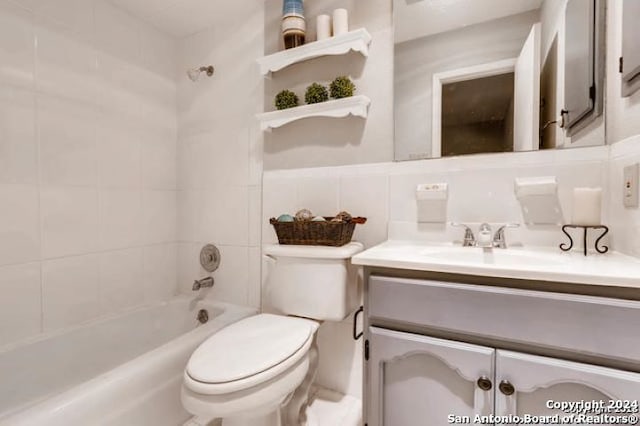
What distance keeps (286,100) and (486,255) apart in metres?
1.18

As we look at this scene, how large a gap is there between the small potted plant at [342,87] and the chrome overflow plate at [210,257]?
3.75ft

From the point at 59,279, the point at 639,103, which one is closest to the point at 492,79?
the point at 639,103

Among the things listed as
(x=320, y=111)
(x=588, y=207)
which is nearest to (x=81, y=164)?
(x=320, y=111)

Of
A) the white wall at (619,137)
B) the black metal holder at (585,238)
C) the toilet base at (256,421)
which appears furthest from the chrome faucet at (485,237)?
the toilet base at (256,421)

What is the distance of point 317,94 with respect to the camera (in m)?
1.50

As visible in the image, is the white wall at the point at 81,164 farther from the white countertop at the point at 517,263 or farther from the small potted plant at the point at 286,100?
the white countertop at the point at 517,263

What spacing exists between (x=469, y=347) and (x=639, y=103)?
85 cm

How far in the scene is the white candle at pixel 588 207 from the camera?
1.00 m

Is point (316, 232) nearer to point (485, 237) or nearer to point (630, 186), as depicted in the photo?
point (485, 237)

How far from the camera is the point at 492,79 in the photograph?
4.08 ft

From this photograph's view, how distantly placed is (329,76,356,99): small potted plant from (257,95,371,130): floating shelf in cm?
3

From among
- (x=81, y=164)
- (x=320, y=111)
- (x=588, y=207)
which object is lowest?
(x=588, y=207)

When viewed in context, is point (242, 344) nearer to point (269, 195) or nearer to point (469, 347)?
point (469, 347)

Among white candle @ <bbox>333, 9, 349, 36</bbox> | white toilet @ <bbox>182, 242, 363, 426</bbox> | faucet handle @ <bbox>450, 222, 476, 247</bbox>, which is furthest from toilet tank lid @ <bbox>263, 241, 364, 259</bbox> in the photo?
white candle @ <bbox>333, 9, 349, 36</bbox>
